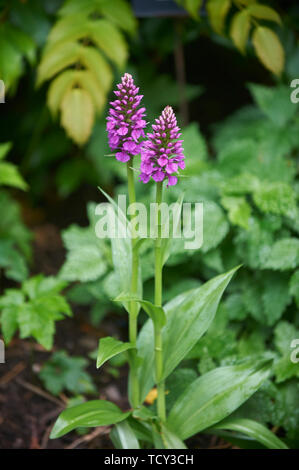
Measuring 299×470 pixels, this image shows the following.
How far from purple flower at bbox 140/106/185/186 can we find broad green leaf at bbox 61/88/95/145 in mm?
880

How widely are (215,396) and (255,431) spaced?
18cm

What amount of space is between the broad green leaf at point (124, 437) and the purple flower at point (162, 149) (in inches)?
33.4

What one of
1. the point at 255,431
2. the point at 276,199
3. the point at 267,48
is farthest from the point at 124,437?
the point at 267,48

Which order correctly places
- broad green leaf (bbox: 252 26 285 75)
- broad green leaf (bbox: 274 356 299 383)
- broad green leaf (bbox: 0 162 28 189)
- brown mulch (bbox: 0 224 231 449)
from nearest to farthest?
broad green leaf (bbox: 274 356 299 383), brown mulch (bbox: 0 224 231 449), broad green leaf (bbox: 252 26 285 75), broad green leaf (bbox: 0 162 28 189)

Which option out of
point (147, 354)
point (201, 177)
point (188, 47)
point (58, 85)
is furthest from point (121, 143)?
point (188, 47)

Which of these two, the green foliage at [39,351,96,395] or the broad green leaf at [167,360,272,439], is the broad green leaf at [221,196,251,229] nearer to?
the broad green leaf at [167,360,272,439]

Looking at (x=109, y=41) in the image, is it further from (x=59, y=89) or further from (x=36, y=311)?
(x=36, y=311)

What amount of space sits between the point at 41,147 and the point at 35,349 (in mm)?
1671

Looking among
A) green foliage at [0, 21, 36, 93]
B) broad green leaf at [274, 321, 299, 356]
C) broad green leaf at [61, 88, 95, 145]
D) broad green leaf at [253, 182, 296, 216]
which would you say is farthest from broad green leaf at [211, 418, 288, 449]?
green foliage at [0, 21, 36, 93]

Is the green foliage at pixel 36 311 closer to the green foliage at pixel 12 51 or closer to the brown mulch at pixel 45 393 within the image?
the brown mulch at pixel 45 393

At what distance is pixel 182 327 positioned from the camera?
1646mm

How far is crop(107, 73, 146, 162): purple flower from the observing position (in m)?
1.31
